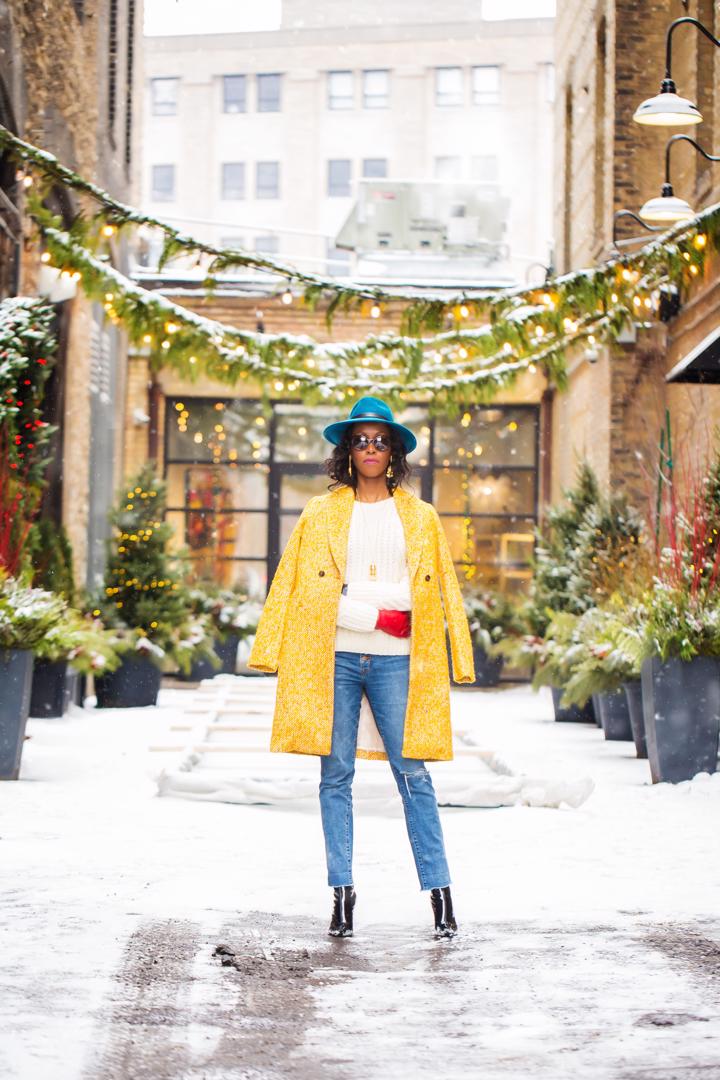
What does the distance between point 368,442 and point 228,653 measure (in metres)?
15.4

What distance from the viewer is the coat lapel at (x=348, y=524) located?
5.55m

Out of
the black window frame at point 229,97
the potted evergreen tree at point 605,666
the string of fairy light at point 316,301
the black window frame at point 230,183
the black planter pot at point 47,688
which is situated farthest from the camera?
the black window frame at point 229,97

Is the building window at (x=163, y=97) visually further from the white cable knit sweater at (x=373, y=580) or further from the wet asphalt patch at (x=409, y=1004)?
the wet asphalt patch at (x=409, y=1004)

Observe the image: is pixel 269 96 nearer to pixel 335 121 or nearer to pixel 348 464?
pixel 335 121

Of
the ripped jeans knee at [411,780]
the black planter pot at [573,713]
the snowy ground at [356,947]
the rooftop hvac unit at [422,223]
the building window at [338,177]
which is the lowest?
the snowy ground at [356,947]

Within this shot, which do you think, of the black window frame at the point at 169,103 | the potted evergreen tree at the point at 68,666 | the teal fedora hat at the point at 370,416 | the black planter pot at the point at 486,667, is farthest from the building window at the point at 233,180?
the teal fedora hat at the point at 370,416

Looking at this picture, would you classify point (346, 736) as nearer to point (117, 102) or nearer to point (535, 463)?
point (117, 102)

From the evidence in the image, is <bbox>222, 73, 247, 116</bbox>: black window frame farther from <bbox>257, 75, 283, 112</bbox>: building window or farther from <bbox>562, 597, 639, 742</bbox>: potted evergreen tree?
<bbox>562, 597, 639, 742</bbox>: potted evergreen tree

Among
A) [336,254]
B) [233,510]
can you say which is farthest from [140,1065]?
[336,254]

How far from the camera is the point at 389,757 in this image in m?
5.54

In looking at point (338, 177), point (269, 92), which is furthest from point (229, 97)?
point (338, 177)

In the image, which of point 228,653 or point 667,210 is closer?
point 667,210

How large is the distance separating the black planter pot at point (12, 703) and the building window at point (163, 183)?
49.0 meters

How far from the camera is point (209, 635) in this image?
18.6 m
